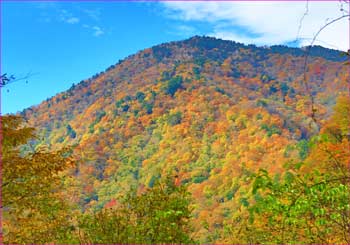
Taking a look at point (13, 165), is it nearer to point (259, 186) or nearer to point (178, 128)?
point (259, 186)

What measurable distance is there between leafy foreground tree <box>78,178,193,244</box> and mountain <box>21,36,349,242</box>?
6095 centimetres

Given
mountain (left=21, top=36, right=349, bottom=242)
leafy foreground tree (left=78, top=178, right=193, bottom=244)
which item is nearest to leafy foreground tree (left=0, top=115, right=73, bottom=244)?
leafy foreground tree (left=78, top=178, right=193, bottom=244)

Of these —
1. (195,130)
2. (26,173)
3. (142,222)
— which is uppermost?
(26,173)

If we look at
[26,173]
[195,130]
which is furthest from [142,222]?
[195,130]

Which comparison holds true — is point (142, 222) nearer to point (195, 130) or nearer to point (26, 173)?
point (26, 173)

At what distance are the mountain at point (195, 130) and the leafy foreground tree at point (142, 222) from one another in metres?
61.0

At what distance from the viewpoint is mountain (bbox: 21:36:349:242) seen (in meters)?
98.5

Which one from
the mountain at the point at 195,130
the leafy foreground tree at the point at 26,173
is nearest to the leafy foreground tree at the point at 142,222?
the leafy foreground tree at the point at 26,173

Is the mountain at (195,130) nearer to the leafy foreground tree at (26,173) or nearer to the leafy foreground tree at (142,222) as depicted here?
the leafy foreground tree at (26,173)

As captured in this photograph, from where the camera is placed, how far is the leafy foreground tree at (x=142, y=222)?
8.63m

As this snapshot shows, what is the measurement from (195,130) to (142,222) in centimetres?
13228

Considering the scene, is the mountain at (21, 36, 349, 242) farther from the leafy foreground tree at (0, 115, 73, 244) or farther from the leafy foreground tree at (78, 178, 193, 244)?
the leafy foreground tree at (78, 178, 193, 244)

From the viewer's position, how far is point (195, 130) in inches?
5561

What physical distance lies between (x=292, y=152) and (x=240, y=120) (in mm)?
46366
